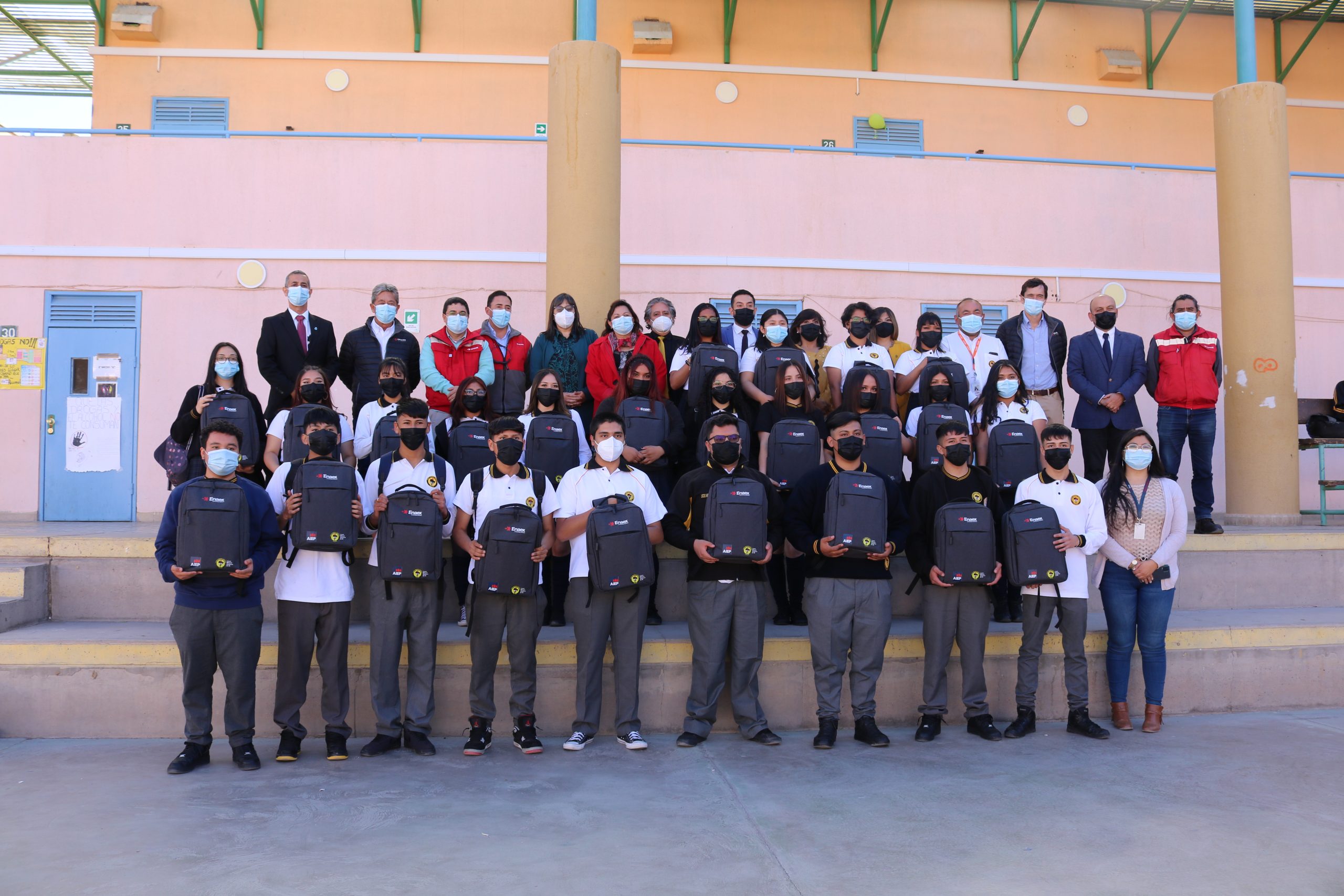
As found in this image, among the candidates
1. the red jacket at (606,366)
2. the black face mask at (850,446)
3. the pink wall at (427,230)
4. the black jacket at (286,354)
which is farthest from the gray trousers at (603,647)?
the pink wall at (427,230)

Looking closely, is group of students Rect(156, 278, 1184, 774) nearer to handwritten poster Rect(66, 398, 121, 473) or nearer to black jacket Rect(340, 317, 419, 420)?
black jacket Rect(340, 317, 419, 420)

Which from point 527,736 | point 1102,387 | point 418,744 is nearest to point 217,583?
point 418,744

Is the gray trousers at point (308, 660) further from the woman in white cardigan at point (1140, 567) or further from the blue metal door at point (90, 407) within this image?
the blue metal door at point (90, 407)

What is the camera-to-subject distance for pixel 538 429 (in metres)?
7.23

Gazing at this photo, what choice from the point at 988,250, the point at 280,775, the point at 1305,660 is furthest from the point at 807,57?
Answer: the point at 280,775

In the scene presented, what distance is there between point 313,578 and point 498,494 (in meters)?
1.21

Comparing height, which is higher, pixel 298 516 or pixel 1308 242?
pixel 1308 242

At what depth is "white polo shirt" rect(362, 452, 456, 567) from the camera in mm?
6586

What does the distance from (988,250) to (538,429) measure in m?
7.78

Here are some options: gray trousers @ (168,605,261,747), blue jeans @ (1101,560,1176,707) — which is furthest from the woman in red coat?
blue jeans @ (1101,560,1176,707)

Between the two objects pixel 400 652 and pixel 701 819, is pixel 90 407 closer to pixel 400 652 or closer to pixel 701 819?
pixel 400 652

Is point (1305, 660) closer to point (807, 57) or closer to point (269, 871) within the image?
point (269, 871)

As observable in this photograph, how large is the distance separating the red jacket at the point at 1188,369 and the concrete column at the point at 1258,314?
6.16ft

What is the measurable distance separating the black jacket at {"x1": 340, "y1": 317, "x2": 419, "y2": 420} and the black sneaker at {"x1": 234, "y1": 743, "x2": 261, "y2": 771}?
2.99 metres
